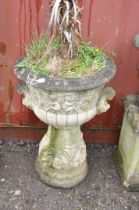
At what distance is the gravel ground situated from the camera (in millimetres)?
2521

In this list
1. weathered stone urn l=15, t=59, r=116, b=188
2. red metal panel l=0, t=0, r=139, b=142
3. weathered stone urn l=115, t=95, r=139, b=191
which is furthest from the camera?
weathered stone urn l=115, t=95, r=139, b=191

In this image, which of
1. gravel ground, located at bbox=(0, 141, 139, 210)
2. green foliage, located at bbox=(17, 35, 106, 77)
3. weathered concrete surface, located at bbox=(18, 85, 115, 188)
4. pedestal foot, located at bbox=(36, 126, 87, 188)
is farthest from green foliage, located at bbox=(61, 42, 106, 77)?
gravel ground, located at bbox=(0, 141, 139, 210)

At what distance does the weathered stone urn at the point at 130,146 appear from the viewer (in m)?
2.44

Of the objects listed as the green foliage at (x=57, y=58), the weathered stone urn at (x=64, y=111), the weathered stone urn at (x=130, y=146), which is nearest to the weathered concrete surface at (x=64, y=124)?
the weathered stone urn at (x=64, y=111)

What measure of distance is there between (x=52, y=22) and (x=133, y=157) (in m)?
1.26

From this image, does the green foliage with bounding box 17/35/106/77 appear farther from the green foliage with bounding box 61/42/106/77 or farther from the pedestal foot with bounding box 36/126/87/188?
the pedestal foot with bounding box 36/126/87/188

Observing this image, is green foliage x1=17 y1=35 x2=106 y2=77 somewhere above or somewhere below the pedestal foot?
above

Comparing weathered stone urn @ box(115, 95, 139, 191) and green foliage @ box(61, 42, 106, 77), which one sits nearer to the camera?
green foliage @ box(61, 42, 106, 77)

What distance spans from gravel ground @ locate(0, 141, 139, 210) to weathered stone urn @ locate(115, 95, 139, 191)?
10cm

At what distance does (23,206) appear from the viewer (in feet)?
8.19

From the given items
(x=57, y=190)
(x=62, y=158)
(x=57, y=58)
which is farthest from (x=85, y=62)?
(x=57, y=190)

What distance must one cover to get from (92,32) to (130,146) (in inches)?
39.3

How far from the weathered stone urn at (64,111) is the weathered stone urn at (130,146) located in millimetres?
281

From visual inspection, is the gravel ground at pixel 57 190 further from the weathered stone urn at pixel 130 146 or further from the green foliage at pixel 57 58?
the green foliage at pixel 57 58
